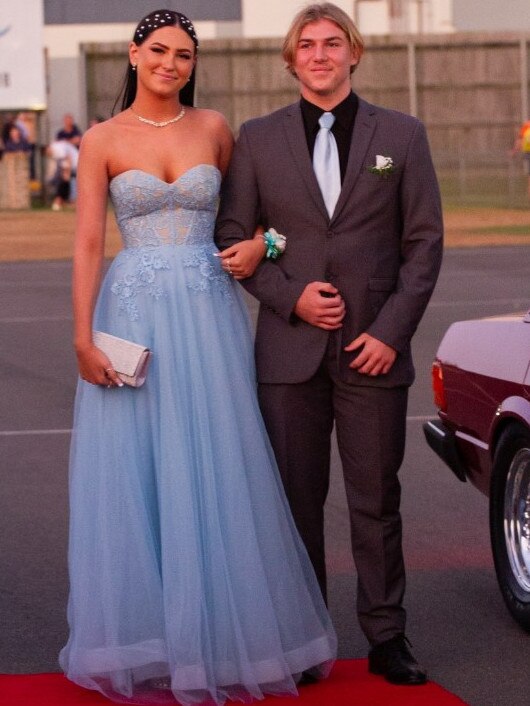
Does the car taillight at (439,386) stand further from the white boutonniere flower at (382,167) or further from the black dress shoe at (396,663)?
the white boutonniere flower at (382,167)

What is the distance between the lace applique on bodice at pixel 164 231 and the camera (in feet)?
17.3

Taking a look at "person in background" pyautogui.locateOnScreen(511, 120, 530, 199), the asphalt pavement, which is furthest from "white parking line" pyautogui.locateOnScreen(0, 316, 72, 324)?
"person in background" pyautogui.locateOnScreen(511, 120, 530, 199)

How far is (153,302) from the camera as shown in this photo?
5.34 metres

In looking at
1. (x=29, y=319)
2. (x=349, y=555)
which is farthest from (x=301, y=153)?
(x=29, y=319)

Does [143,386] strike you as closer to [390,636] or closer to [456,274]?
[390,636]

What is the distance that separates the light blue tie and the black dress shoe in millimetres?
1377

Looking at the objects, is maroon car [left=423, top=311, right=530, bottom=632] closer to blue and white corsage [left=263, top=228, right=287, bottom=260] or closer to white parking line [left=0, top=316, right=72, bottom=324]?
blue and white corsage [left=263, top=228, right=287, bottom=260]

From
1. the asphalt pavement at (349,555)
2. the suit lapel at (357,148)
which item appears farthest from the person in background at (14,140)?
the suit lapel at (357,148)

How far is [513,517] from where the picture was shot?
616 cm

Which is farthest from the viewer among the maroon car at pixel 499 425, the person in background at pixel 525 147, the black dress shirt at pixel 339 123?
the person in background at pixel 525 147

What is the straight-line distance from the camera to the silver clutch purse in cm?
520

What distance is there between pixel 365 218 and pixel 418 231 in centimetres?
18

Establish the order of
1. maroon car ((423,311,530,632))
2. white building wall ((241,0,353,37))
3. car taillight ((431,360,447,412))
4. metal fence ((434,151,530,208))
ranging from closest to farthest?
maroon car ((423,311,530,632)) < car taillight ((431,360,447,412)) < metal fence ((434,151,530,208)) < white building wall ((241,0,353,37))

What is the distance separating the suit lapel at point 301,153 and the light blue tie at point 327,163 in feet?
0.13
